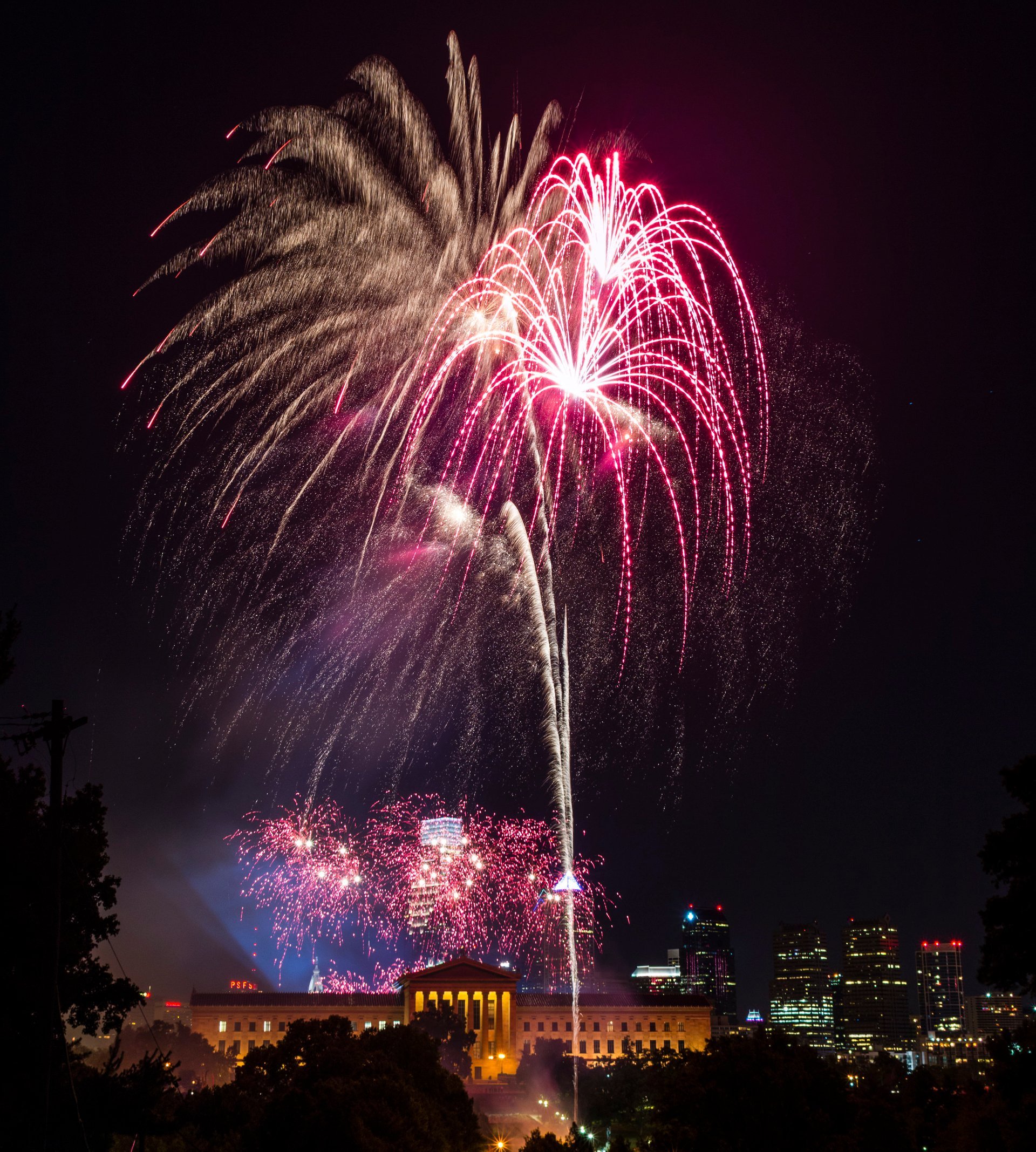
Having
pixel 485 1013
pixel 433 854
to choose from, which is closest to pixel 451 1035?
pixel 485 1013

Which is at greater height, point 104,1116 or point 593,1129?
point 104,1116

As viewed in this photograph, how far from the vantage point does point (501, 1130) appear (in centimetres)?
6819

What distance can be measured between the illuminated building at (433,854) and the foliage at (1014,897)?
42611 mm

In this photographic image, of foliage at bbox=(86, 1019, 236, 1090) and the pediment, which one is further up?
the pediment

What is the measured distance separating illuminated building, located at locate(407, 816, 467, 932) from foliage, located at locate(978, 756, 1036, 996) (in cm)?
4261

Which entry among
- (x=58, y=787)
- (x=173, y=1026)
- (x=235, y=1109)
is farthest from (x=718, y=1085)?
(x=173, y=1026)

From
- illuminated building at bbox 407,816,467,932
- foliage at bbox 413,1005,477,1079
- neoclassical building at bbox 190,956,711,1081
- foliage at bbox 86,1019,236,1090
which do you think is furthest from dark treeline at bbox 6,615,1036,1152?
neoclassical building at bbox 190,956,711,1081

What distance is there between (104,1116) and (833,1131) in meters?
20.5

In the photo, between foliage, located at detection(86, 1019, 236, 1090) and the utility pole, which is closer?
the utility pole

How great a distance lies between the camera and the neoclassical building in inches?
4587

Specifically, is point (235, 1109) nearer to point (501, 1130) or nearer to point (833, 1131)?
point (833, 1131)

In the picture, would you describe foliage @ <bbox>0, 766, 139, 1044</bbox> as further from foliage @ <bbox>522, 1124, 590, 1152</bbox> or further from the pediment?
the pediment

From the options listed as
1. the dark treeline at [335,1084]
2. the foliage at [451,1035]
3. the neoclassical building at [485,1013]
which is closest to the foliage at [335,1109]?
the dark treeline at [335,1084]

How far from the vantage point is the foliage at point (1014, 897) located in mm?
24594
